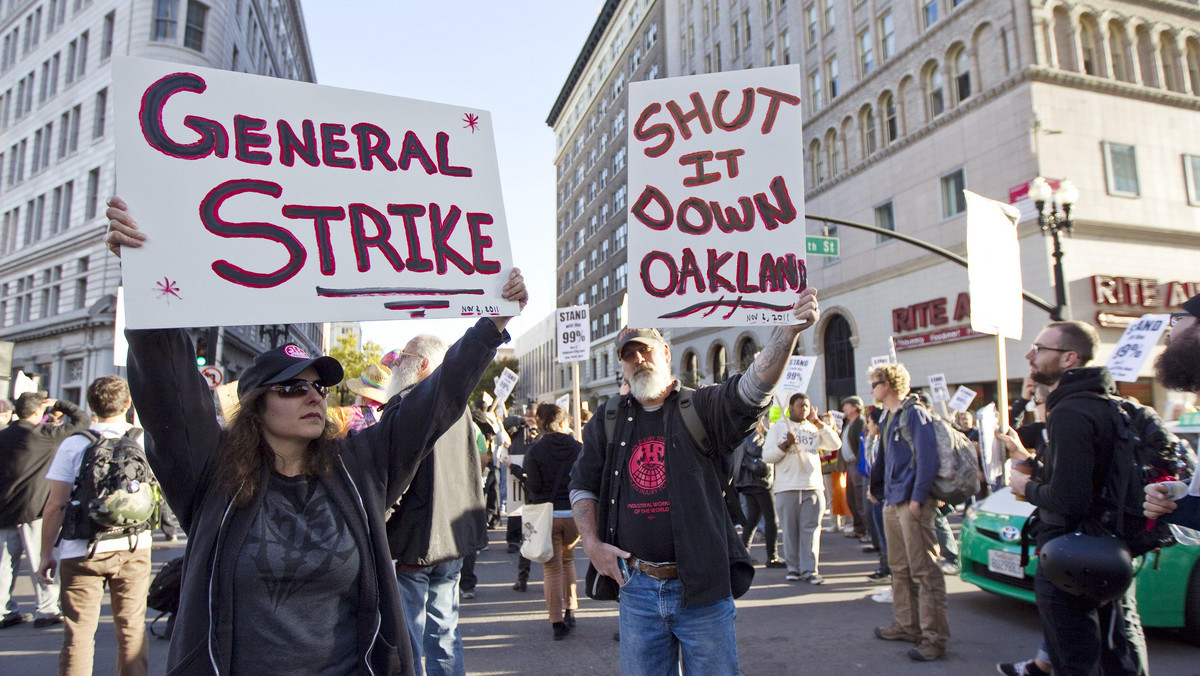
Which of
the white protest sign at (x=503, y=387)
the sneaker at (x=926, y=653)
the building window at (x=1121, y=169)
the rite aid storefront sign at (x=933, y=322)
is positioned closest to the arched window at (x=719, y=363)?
the rite aid storefront sign at (x=933, y=322)

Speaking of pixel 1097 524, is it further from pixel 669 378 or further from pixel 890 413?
pixel 890 413

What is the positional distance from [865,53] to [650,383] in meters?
27.6

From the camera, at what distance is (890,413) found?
5820 mm

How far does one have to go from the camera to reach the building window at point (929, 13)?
2325 cm

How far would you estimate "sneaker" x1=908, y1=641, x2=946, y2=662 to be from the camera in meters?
5.07

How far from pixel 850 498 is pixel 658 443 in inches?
331

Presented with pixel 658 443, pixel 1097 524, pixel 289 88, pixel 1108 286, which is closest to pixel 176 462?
pixel 289 88

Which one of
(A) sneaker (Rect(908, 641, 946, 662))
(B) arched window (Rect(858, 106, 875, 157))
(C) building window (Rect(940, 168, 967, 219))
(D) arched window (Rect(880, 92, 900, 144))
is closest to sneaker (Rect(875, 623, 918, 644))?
(A) sneaker (Rect(908, 641, 946, 662))

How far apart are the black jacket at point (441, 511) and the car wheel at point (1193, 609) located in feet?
17.1

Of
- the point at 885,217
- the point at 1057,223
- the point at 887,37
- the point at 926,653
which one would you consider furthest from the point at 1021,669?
the point at 887,37

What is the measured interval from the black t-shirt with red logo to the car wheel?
15.7 feet

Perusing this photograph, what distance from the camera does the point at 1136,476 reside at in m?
3.10

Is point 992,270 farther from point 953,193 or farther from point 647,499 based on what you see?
point 953,193

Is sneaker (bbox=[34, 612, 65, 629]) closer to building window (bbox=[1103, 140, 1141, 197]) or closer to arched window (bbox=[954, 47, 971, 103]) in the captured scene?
building window (bbox=[1103, 140, 1141, 197])
